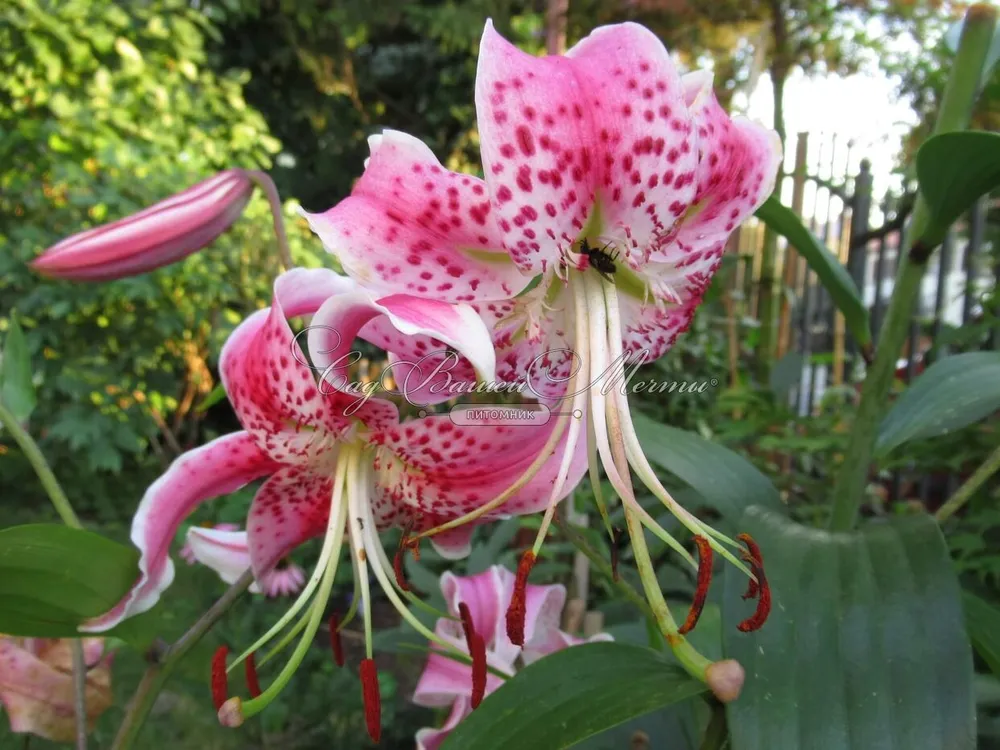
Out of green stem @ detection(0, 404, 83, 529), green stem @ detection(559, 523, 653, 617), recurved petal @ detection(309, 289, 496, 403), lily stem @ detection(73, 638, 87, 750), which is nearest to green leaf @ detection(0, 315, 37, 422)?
green stem @ detection(0, 404, 83, 529)

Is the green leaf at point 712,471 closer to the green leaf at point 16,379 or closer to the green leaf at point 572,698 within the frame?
the green leaf at point 572,698

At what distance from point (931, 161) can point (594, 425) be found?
218 mm

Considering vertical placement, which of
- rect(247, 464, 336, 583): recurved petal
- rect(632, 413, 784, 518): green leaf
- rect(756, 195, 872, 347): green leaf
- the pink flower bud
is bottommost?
rect(632, 413, 784, 518): green leaf

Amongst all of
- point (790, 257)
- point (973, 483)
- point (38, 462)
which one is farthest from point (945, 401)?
point (790, 257)

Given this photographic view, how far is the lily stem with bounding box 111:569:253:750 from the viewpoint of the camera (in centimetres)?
35

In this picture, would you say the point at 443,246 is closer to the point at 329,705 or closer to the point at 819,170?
the point at 329,705

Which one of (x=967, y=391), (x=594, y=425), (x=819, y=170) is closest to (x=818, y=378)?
(x=819, y=170)

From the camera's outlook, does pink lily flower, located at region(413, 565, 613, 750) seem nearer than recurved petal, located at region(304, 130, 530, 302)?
No

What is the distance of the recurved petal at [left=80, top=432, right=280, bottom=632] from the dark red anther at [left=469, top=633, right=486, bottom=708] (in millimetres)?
156

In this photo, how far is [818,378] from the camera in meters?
2.87

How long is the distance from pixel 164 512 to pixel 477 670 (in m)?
0.17

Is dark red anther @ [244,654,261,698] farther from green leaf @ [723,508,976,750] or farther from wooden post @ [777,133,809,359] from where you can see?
wooden post @ [777,133,809,359]

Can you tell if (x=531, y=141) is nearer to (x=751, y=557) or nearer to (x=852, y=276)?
(x=751, y=557)

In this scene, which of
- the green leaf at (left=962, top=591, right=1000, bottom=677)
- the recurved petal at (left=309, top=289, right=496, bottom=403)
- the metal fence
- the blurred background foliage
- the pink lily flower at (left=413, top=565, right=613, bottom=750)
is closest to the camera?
the recurved petal at (left=309, top=289, right=496, bottom=403)
